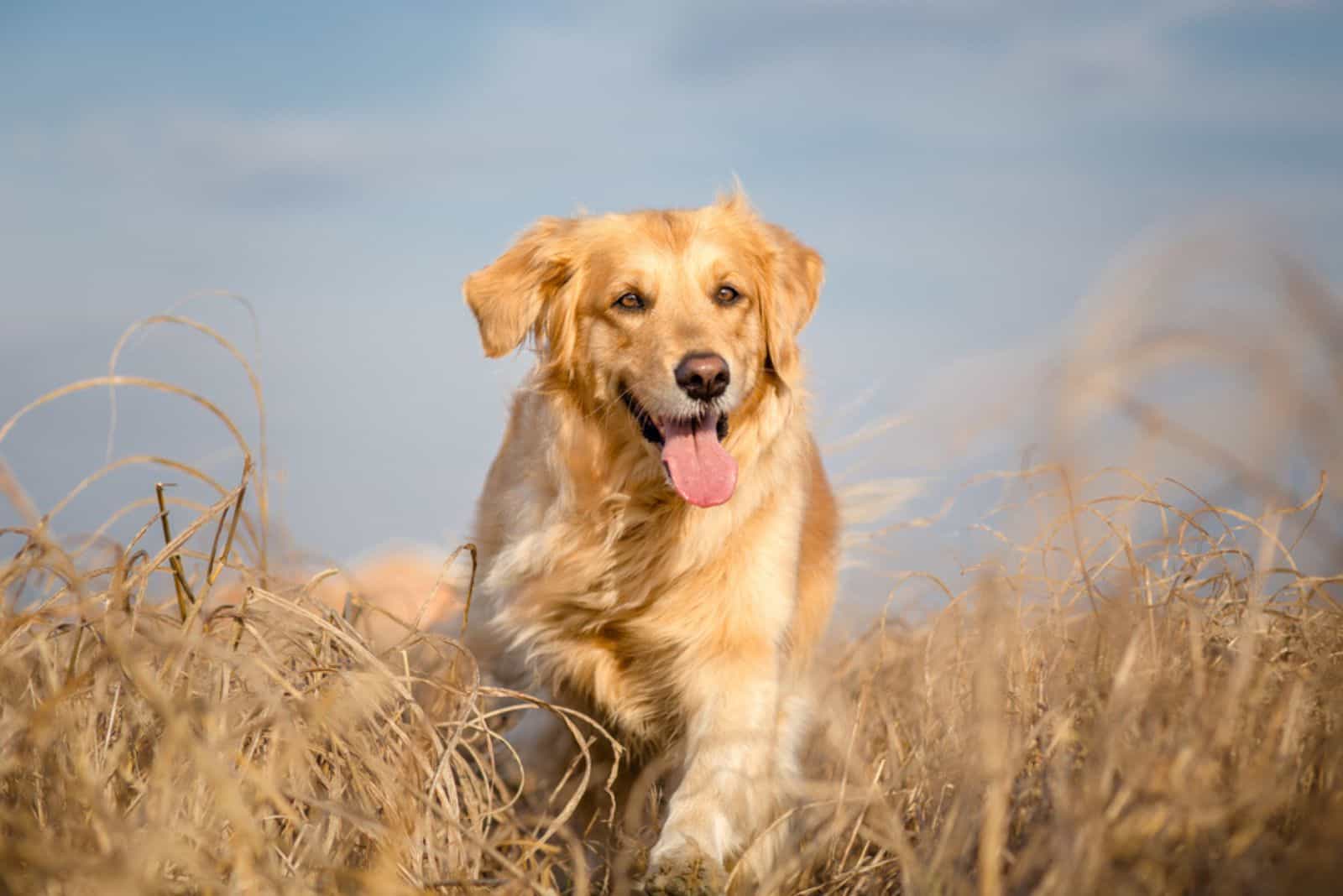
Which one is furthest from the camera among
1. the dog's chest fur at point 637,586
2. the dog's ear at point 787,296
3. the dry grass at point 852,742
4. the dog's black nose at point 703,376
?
the dog's ear at point 787,296

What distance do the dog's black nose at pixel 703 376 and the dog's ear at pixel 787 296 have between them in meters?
0.44

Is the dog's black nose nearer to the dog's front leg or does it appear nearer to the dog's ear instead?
the dog's ear

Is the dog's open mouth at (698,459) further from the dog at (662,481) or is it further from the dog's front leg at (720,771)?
the dog's front leg at (720,771)

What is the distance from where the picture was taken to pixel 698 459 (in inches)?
138

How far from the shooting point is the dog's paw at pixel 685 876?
2754 mm

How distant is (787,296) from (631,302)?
61 cm

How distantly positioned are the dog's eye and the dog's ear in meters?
0.48

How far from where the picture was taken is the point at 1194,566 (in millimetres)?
3016

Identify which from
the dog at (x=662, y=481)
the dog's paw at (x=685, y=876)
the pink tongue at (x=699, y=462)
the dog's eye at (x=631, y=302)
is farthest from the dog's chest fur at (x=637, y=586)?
the dog's paw at (x=685, y=876)

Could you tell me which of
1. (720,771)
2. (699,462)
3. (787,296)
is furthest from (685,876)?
(787,296)

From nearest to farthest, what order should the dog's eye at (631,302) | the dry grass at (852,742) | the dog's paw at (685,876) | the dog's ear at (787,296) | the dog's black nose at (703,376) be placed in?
the dry grass at (852,742) < the dog's paw at (685,876) < the dog's black nose at (703,376) < the dog's eye at (631,302) < the dog's ear at (787,296)

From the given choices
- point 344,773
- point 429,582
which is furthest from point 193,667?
point 429,582

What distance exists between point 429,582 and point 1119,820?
5.49 metres

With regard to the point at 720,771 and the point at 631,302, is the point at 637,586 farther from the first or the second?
the point at 631,302
